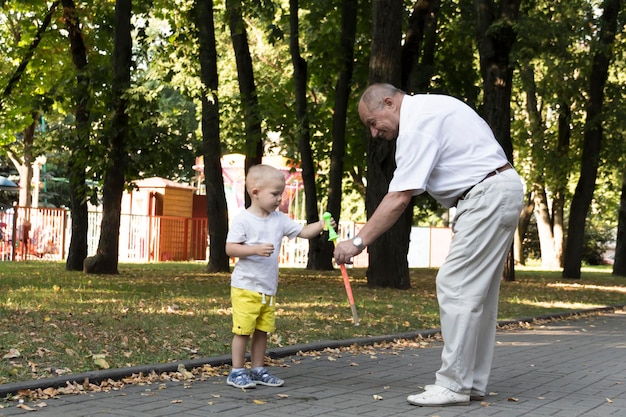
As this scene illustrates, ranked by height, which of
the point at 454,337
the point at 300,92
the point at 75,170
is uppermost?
the point at 300,92

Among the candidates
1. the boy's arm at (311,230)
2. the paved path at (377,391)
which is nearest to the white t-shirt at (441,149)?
the boy's arm at (311,230)

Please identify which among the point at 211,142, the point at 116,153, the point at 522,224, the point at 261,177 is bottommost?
the point at 261,177

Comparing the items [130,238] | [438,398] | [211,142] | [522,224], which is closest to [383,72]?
[211,142]

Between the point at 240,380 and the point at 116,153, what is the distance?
13994 mm

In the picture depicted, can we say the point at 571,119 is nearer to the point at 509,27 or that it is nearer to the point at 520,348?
the point at 509,27

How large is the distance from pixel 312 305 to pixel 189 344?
18.0 feet

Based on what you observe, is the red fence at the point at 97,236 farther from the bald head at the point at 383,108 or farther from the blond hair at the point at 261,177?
the bald head at the point at 383,108

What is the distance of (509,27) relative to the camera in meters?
22.8

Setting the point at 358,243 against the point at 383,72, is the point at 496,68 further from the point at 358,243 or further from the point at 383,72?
the point at 358,243

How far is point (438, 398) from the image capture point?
259 inches

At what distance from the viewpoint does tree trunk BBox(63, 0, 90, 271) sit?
19.9 meters

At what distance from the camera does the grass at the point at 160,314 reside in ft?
26.9

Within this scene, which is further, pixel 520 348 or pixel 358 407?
pixel 520 348

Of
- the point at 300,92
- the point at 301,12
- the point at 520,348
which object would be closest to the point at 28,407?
the point at 520,348
